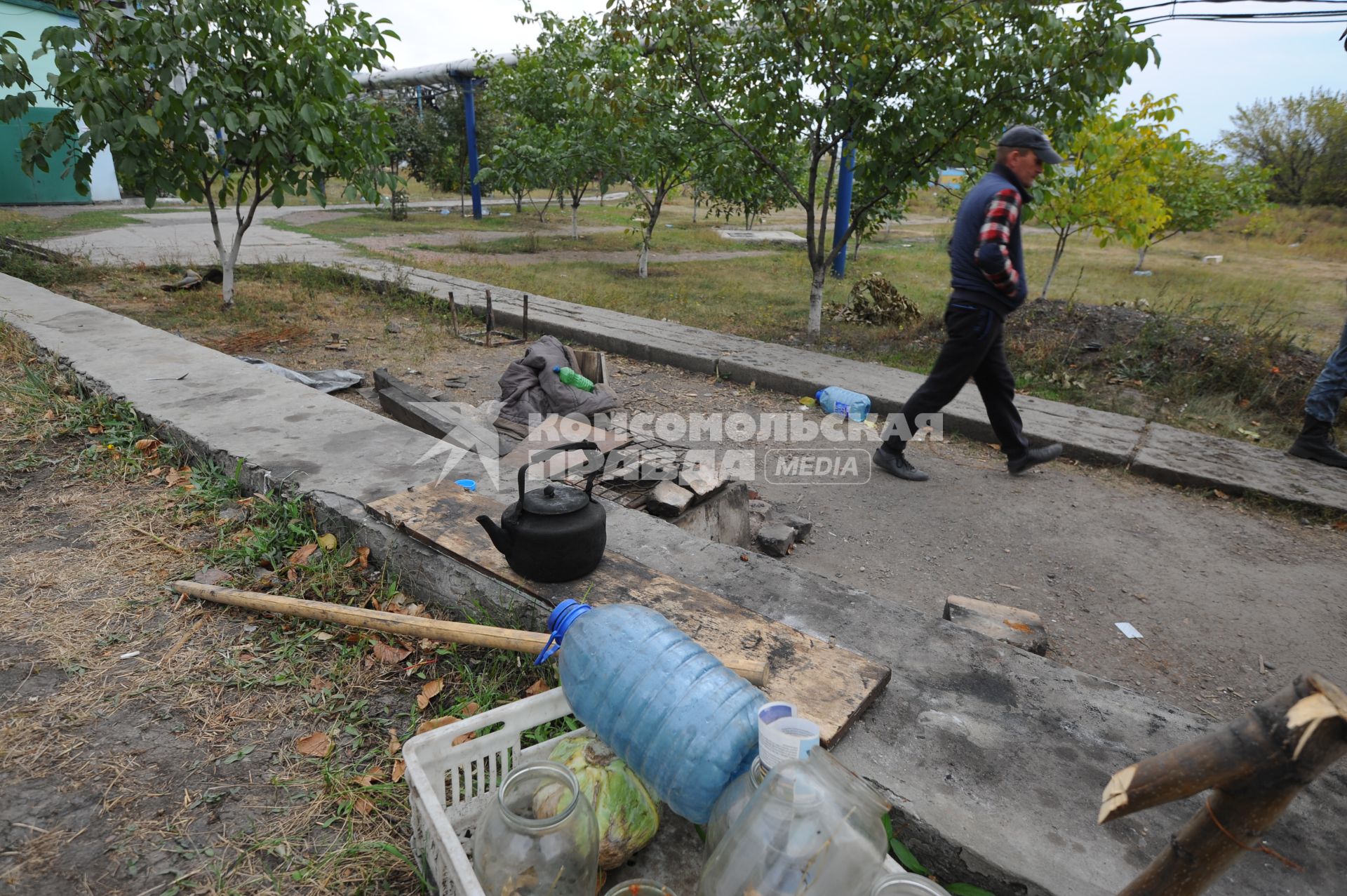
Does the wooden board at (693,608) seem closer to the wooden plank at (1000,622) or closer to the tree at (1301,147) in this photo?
the wooden plank at (1000,622)

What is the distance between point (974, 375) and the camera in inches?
168

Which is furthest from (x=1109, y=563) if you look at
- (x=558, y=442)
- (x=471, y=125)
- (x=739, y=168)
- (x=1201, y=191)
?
(x=471, y=125)

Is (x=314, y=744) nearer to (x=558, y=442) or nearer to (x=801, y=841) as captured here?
(x=801, y=841)

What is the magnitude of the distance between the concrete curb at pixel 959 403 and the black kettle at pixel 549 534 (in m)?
3.63

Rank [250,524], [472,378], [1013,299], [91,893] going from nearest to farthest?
[91,893], [250,524], [1013,299], [472,378]

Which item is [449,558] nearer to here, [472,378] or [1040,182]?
[472,378]

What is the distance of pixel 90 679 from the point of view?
2037mm

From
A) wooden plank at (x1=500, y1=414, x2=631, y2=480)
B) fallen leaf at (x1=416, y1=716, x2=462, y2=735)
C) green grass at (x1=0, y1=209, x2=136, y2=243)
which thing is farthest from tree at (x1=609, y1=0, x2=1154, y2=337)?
green grass at (x1=0, y1=209, x2=136, y2=243)

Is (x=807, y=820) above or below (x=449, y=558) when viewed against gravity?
above

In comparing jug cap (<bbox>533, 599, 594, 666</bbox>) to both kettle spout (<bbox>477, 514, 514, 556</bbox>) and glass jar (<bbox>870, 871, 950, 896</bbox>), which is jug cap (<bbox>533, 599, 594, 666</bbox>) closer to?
kettle spout (<bbox>477, 514, 514, 556</bbox>)

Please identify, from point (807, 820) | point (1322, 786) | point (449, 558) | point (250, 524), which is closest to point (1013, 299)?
point (1322, 786)

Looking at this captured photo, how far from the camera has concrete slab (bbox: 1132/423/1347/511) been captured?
4.12m

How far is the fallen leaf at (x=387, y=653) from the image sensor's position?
7.30 feet

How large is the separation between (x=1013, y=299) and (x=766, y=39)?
373cm
